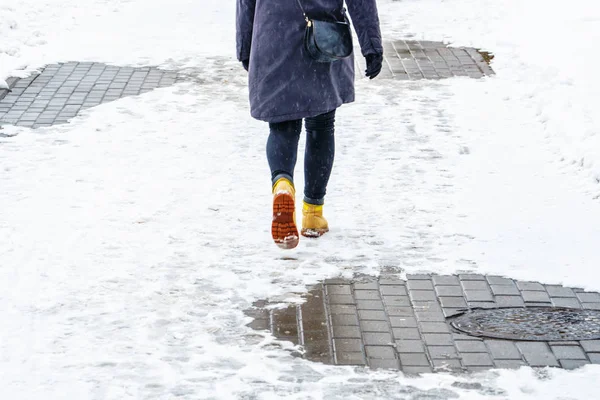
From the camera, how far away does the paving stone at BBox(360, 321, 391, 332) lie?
182 inches

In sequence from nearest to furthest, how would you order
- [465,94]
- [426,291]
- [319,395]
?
[319,395] → [426,291] → [465,94]

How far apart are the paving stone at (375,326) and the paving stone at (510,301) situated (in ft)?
2.00

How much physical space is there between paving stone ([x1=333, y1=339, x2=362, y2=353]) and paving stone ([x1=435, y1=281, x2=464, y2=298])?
26.9 inches

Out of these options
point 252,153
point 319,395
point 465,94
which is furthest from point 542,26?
point 319,395

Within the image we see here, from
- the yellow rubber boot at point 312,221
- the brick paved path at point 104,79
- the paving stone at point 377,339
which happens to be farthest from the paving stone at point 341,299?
the brick paved path at point 104,79

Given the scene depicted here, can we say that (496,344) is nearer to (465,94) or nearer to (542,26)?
(465,94)

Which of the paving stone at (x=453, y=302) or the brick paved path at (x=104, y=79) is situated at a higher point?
the paving stone at (x=453, y=302)

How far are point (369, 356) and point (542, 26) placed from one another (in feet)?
25.0

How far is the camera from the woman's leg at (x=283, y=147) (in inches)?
213

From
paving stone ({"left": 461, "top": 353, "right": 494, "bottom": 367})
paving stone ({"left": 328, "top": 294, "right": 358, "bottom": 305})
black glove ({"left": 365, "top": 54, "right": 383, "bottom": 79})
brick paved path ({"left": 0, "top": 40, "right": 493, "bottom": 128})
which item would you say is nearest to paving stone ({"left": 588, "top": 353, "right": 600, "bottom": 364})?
paving stone ({"left": 461, "top": 353, "right": 494, "bottom": 367})

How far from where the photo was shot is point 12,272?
17.0 feet

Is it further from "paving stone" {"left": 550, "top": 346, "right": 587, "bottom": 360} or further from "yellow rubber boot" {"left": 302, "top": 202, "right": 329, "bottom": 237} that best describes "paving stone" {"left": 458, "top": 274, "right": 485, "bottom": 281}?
"yellow rubber boot" {"left": 302, "top": 202, "right": 329, "bottom": 237}

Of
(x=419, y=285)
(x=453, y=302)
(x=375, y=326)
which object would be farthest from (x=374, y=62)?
(x=375, y=326)

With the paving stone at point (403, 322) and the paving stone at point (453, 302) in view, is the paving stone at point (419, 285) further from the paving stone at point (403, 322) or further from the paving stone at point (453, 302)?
the paving stone at point (403, 322)
